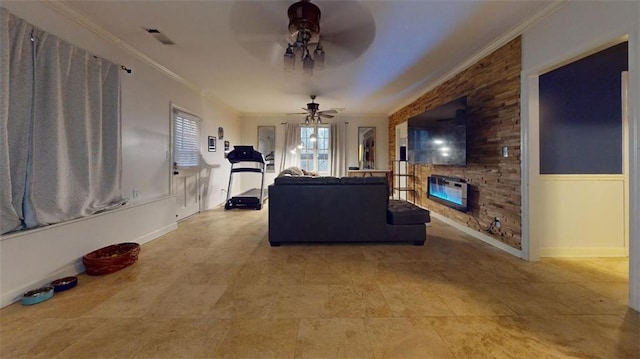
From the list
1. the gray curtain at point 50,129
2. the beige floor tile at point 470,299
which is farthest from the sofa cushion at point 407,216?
the gray curtain at point 50,129

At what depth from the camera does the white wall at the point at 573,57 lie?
1.78 metres

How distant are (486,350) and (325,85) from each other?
14.6ft

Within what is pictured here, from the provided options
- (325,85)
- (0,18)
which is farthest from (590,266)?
(0,18)

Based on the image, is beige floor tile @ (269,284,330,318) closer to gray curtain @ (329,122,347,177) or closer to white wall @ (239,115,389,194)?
gray curtain @ (329,122,347,177)

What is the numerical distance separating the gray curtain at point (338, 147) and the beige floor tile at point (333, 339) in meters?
6.36

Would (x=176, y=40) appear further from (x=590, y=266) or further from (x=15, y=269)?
(x=590, y=266)

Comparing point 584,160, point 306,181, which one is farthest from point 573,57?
point 306,181

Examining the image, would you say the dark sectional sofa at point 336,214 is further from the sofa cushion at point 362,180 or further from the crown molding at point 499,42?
the crown molding at point 499,42

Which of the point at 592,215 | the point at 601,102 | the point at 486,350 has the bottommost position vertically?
the point at 486,350

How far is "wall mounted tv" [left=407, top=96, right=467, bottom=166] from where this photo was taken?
353cm

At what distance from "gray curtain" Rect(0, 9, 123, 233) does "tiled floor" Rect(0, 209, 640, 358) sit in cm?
75

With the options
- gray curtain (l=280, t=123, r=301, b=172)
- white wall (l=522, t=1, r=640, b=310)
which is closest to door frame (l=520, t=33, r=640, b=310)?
white wall (l=522, t=1, r=640, b=310)

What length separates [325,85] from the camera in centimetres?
486

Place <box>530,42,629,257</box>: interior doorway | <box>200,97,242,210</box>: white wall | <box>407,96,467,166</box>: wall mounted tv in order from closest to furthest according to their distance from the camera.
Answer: <box>530,42,629,257</box>: interior doorway < <box>407,96,467,166</box>: wall mounted tv < <box>200,97,242,210</box>: white wall
